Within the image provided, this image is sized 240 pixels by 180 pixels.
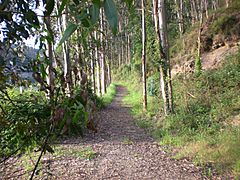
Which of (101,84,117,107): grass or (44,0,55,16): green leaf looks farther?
(101,84,117,107): grass

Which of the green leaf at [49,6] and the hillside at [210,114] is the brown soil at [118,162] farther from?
the green leaf at [49,6]

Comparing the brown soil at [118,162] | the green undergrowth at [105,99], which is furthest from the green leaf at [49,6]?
the green undergrowth at [105,99]

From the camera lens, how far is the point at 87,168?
6113 millimetres

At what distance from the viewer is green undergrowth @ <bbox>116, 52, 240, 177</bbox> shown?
20.0 feet

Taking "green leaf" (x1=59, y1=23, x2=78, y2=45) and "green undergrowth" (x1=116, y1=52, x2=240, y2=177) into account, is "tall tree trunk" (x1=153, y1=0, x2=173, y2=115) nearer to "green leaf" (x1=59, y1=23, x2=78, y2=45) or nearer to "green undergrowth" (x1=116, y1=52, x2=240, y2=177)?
"green undergrowth" (x1=116, y1=52, x2=240, y2=177)

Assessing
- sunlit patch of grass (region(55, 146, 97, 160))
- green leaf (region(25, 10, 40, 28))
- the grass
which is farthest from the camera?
the grass

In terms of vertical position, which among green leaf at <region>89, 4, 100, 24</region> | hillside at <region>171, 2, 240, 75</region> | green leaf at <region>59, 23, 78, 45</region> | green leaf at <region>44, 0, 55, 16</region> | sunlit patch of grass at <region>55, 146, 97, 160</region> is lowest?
sunlit patch of grass at <region>55, 146, 97, 160</region>

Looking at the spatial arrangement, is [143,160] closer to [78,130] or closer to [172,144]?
[172,144]

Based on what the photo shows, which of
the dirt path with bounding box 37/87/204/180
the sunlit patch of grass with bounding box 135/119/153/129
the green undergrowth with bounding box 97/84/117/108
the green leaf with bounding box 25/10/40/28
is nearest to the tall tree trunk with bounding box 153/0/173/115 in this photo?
the sunlit patch of grass with bounding box 135/119/153/129

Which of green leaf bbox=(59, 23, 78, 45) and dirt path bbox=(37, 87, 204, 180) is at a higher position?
green leaf bbox=(59, 23, 78, 45)

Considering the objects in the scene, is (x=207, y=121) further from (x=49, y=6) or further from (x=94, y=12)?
(x=94, y=12)

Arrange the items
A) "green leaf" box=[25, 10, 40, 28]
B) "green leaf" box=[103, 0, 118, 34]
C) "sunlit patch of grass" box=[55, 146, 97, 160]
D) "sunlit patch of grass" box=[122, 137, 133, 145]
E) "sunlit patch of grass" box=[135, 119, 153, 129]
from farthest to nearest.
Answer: "sunlit patch of grass" box=[135, 119, 153, 129], "sunlit patch of grass" box=[122, 137, 133, 145], "sunlit patch of grass" box=[55, 146, 97, 160], "green leaf" box=[25, 10, 40, 28], "green leaf" box=[103, 0, 118, 34]

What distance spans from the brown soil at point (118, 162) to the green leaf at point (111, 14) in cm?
376

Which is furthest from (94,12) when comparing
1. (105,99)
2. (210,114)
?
(105,99)
